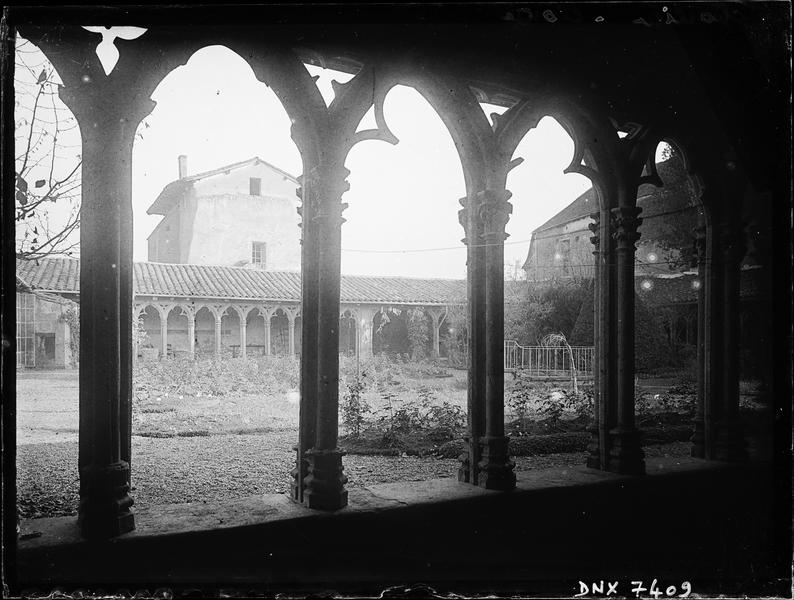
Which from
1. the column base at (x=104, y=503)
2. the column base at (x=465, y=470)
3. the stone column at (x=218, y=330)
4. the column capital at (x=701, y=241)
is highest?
the column capital at (x=701, y=241)

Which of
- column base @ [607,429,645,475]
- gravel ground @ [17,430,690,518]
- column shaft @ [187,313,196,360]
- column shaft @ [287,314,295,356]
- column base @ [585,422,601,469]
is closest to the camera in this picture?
column base @ [607,429,645,475]

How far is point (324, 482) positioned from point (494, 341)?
152 centimetres

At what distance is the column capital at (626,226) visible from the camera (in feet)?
14.7

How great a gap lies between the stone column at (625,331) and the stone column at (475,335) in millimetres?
1281

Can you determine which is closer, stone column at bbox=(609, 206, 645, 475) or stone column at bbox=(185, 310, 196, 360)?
stone column at bbox=(609, 206, 645, 475)

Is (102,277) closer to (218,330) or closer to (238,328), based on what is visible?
(218,330)

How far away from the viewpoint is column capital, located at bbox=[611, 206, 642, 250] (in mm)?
4488

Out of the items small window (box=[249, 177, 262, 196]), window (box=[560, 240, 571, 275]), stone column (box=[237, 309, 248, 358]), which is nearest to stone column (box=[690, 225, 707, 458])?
window (box=[560, 240, 571, 275])

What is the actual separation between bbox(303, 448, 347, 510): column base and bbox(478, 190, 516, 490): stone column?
1112mm

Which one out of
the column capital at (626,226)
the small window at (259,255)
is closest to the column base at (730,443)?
the column capital at (626,226)

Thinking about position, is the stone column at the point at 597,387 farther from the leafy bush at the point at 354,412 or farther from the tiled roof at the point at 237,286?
the tiled roof at the point at 237,286

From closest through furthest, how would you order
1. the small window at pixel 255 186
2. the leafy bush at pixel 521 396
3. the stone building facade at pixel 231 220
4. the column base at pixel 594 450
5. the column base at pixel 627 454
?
the column base at pixel 627 454 < the column base at pixel 594 450 < the leafy bush at pixel 521 396 < the stone building facade at pixel 231 220 < the small window at pixel 255 186

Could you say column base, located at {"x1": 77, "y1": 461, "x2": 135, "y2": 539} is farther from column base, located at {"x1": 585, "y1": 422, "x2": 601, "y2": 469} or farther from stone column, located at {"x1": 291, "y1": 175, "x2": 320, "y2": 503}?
column base, located at {"x1": 585, "y1": 422, "x2": 601, "y2": 469}

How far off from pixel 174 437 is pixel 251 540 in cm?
486
